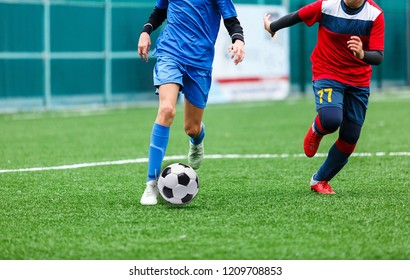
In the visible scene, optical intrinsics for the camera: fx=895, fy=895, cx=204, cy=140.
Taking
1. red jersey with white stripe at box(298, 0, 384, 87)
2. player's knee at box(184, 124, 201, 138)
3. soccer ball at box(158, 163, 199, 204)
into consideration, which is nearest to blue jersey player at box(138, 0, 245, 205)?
soccer ball at box(158, 163, 199, 204)

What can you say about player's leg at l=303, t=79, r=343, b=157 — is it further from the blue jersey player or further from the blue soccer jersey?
the blue soccer jersey

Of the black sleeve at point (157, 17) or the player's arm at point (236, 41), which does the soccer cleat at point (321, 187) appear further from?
the black sleeve at point (157, 17)

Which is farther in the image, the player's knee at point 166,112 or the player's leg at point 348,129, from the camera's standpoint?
the player's leg at point 348,129

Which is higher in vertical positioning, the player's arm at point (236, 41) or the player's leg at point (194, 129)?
the player's arm at point (236, 41)

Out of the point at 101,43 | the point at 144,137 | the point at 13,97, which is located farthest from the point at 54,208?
the point at 101,43

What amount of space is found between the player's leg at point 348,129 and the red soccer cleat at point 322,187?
0.02 metres

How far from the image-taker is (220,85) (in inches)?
808

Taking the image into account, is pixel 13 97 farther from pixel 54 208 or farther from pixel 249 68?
pixel 54 208

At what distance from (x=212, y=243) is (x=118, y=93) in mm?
15091

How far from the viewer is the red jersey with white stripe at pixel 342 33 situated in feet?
23.1

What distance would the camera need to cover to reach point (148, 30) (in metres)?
7.38

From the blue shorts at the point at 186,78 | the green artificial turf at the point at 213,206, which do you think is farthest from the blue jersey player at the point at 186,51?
the green artificial turf at the point at 213,206

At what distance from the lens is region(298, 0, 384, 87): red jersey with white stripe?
7.03 meters

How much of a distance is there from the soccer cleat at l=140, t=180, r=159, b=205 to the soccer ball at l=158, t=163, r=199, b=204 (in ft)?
0.42
